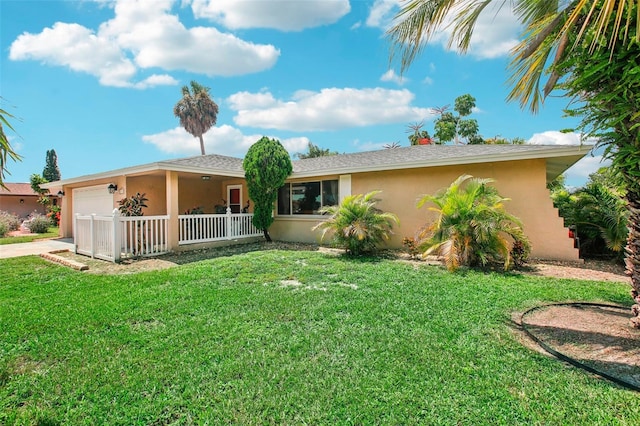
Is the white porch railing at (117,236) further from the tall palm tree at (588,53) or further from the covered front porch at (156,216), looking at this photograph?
the tall palm tree at (588,53)

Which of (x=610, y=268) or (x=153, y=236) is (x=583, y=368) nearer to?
(x=610, y=268)

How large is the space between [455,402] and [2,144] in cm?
467

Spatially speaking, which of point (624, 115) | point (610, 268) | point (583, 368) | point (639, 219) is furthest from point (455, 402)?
point (610, 268)

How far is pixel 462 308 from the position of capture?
4523 mm

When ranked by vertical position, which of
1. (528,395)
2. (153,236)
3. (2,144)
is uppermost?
(2,144)

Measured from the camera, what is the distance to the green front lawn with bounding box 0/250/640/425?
2.39 m

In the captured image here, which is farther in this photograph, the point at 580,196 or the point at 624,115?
the point at 580,196

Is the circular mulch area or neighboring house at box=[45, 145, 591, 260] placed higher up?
neighboring house at box=[45, 145, 591, 260]

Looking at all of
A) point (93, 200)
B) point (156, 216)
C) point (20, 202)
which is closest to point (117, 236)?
point (156, 216)

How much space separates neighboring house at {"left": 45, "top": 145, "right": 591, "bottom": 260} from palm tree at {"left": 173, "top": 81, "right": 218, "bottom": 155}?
1926 cm

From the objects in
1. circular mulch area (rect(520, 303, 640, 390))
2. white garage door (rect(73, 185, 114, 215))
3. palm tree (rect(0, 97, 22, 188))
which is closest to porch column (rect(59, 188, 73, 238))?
white garage door (rect(73, 185, 114, 215))

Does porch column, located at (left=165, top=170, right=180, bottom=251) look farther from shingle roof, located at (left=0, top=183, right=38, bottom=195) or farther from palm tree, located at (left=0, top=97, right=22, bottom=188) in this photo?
shingle roof, located at (left=0, top=183, right=38, bottom=195)

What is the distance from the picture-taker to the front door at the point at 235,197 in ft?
47.3

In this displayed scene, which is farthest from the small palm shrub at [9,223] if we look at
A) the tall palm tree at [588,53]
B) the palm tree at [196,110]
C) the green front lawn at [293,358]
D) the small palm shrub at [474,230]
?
the tall palm tree at [588,53]
